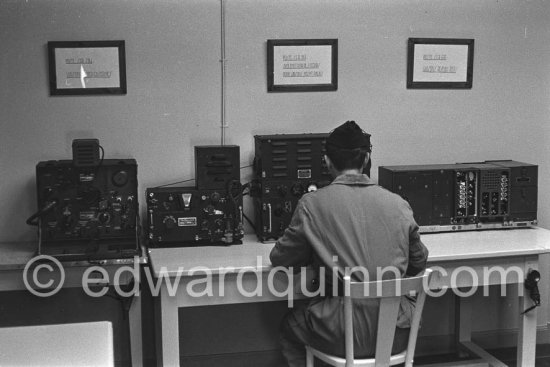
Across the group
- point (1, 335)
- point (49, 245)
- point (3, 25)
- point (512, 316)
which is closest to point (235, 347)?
point (49, 245)

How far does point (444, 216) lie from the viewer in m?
3.84

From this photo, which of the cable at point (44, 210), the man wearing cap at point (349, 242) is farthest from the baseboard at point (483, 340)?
the cable at point (44, 210)

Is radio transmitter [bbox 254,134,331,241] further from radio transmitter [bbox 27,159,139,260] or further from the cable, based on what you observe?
the cable

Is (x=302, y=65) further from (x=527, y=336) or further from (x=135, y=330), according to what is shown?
(x=527, y=336)

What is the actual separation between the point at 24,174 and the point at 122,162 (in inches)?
24.0

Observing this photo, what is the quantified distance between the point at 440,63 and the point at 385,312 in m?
Answer: 1.90

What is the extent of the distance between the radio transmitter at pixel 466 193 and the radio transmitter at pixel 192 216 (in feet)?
2.76

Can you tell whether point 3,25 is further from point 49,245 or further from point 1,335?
point 1,335

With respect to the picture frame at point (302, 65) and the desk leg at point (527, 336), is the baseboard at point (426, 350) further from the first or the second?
→ the picture frame at point (302, 65)

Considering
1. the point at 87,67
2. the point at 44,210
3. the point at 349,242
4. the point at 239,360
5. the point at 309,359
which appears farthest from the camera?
the point at 239,360

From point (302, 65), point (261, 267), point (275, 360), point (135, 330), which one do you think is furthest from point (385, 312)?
point (302, 65)

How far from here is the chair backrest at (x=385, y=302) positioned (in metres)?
2.64

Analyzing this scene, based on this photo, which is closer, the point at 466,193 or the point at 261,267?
the point at 261,267

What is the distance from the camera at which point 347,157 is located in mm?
2969
